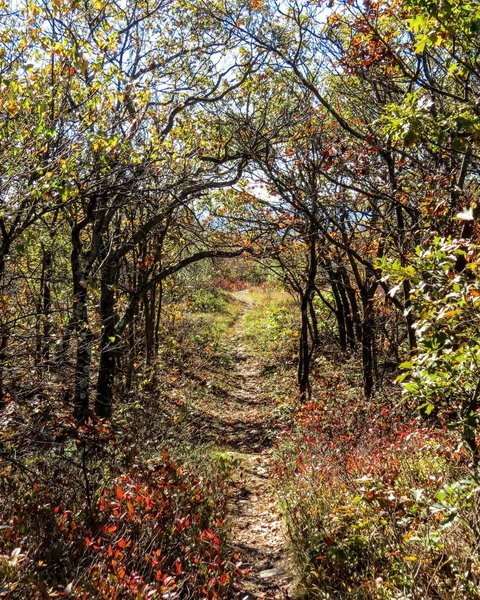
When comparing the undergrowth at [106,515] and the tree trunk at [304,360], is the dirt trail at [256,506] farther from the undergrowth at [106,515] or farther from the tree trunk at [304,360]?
the tree trunk at [304,360]

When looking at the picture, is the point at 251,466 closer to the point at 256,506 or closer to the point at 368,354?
the point at 256,506

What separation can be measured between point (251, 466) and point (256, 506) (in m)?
1.51

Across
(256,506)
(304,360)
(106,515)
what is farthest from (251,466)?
(106,515)

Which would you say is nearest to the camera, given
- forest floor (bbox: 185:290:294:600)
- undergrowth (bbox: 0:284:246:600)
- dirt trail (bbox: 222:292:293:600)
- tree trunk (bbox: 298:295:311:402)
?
undergrowth (bbox: 0:284:246:600)

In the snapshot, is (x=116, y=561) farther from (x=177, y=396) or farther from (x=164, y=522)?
(x=177, y=396)

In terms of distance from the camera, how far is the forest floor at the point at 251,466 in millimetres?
5305

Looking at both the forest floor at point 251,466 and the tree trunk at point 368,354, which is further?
the tree trunk at point 368,354

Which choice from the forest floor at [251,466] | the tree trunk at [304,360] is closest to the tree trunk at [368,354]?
the tree trunk at [304,360]

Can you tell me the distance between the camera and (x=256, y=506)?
7160 mm

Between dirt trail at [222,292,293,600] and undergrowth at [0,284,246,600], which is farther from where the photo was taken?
dirt trail at [222,292,293,600]

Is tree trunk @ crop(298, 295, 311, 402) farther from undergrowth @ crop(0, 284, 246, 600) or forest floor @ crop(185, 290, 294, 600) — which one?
undergrowth @ crop(0, 284, 246, 600)

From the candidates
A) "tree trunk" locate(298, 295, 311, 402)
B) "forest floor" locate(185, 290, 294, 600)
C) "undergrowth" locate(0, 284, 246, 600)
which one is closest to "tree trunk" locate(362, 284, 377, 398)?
"tree trunk" locate(298, 295, 311, 402)

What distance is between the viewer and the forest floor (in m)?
5.30

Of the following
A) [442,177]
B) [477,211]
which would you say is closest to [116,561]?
[477,211]
